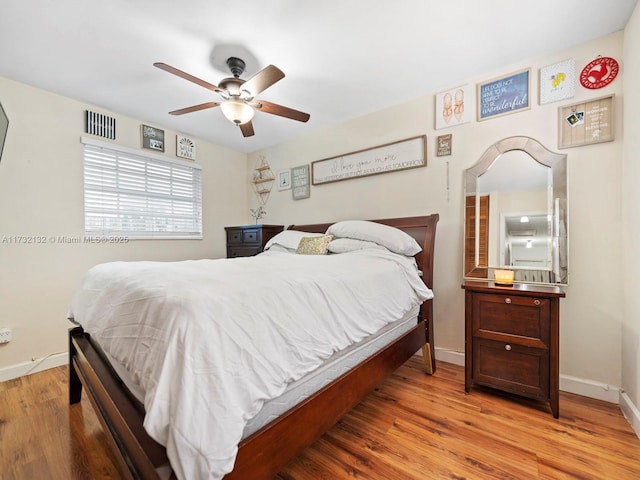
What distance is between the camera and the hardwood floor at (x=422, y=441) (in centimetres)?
127

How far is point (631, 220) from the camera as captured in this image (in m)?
1.65

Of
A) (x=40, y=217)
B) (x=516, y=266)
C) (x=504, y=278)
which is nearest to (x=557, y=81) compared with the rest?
(x=516, y=266)

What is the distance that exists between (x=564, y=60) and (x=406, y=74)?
1.07 m

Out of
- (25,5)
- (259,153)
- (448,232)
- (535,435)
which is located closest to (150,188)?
(259,153)

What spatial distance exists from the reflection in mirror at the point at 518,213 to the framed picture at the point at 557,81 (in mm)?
314

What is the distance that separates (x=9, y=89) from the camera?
2270mm

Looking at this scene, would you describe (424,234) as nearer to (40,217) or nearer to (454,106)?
(454,106)

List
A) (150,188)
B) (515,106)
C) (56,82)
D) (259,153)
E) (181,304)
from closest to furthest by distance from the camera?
(181,304) → (515,106) → (56,82) → (150,188) → (259,153)

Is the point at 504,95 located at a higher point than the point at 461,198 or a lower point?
higher

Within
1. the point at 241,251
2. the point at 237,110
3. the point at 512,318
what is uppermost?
the point at 237,110

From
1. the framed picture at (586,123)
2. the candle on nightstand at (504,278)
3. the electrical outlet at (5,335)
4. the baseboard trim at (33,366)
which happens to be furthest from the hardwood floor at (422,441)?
the framed picture at (586,123)

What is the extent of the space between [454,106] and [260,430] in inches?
106

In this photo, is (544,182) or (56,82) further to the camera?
(56,82)

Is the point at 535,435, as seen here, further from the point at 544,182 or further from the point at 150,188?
the point at 150,188
